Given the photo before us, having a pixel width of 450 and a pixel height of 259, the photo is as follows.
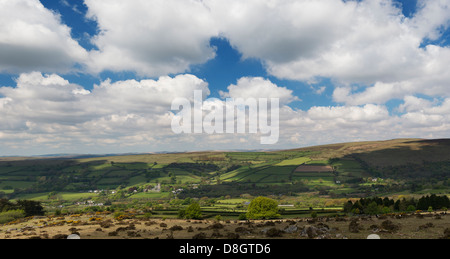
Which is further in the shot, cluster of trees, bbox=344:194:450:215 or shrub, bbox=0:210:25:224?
cluster of trees, bbox=344:194:450:215

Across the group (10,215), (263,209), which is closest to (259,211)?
(263,209)

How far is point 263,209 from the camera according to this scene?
8138 centimetres

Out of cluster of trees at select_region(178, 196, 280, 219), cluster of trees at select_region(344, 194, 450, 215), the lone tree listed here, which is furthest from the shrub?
cluster of trees at select_region(344, 194, 450, 215)

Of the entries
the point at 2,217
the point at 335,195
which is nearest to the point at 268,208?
the point at 2,217

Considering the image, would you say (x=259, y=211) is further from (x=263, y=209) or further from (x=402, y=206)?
(x=402, y=206)

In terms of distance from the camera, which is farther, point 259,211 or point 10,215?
point 10,215

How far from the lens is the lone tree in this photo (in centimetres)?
8044

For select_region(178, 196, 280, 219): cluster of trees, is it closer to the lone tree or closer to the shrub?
the lone tree

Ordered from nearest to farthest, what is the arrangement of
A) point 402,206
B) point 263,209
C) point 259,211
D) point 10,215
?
point 263,209, point 259,211, point 10,215, point 402,206
